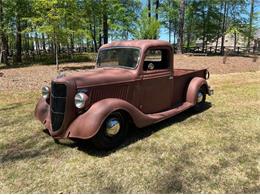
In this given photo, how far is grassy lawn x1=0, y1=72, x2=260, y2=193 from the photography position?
339 centimetres

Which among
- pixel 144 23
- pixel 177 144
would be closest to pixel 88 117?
pixel 177 144

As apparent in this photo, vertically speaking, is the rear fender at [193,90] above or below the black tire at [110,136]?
above

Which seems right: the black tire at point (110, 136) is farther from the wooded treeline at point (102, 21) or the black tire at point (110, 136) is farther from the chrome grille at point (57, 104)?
the wooded treeline at point (102, 21)

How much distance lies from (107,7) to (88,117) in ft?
68.8

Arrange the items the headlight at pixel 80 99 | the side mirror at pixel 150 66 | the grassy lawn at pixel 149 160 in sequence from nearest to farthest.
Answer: the grassy lawn at pixel 149 160 < the headlight at pixel 80 99 < the side mirror at pixel 150 66

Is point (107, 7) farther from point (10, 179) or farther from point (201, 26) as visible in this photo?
point (10, 179)

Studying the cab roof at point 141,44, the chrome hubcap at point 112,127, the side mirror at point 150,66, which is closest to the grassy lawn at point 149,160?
the chrome hubcap at point 112,127

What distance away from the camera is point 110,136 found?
4.38 m

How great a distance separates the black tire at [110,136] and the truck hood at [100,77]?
1.97 feet

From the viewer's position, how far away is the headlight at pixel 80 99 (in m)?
4.17

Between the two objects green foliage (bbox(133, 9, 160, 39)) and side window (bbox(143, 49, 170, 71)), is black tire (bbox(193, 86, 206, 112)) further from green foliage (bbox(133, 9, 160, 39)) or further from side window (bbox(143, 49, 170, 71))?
green foliage (bbox(133, 9, 160, 39))

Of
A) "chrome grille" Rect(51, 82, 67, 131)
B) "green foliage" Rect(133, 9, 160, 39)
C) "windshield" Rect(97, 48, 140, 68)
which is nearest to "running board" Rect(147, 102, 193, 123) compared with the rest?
"windshield" Rect(97, 48, 140, 68)

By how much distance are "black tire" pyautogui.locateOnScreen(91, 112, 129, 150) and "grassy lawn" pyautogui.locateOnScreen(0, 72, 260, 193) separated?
0.47 ft

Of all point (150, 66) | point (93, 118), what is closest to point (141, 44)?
point (150, 66)
